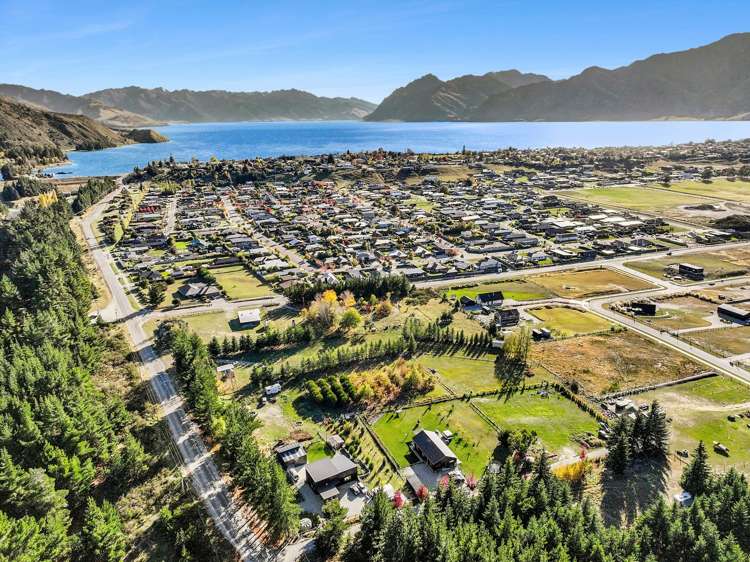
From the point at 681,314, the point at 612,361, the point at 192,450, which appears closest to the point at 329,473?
the point at 192,450

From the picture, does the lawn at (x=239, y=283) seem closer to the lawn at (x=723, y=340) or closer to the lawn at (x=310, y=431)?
the lawn at (x=310, y=431)

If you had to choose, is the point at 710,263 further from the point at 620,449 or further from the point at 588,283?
the point at 620,449

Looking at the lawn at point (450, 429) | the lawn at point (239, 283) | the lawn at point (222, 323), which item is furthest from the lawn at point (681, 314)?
the lawn at point (239, 283)

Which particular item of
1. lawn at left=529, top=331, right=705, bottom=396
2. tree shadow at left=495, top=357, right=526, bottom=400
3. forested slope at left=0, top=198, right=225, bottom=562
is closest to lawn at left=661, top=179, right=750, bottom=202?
lawn at left=529, top=331, right=705, bottom=396

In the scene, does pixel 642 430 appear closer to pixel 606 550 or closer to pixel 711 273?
pixel 606 550

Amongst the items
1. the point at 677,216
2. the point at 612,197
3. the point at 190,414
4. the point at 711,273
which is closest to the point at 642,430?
the point at 190,414

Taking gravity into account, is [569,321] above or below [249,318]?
below
